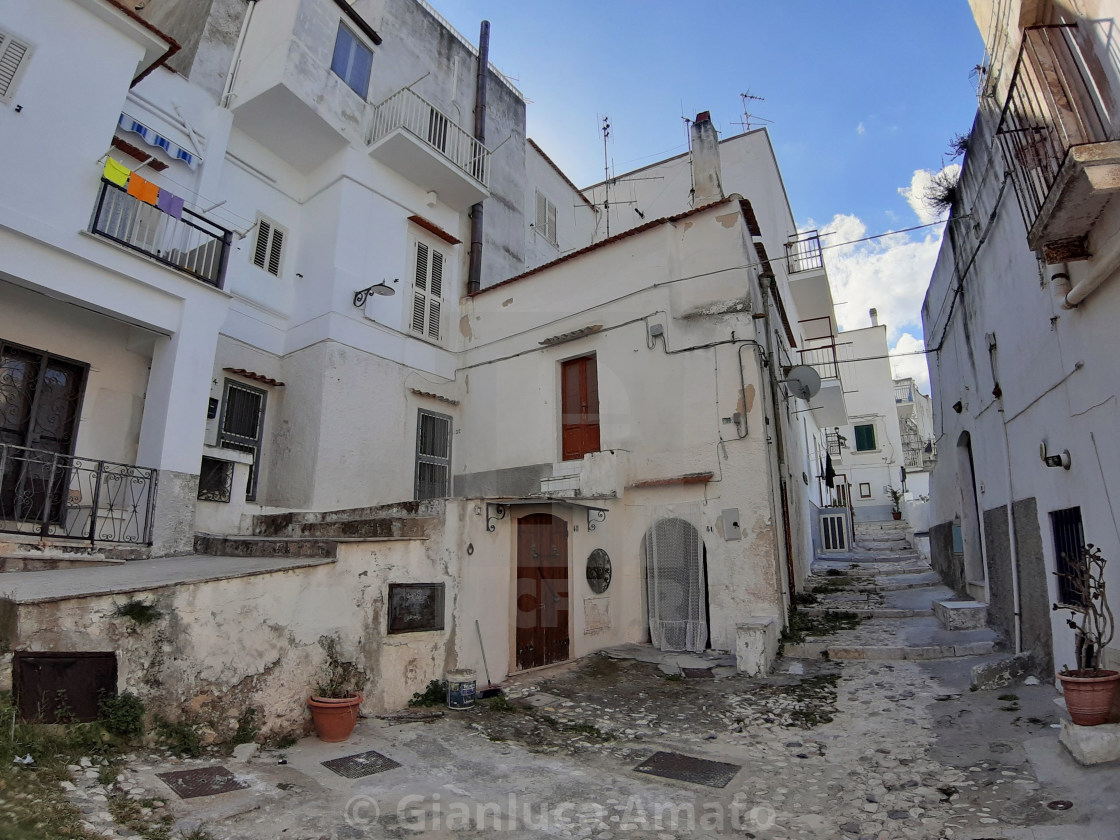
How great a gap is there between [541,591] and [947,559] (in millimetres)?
9342

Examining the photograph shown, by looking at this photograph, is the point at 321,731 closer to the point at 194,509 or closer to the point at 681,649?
the point at 194,509

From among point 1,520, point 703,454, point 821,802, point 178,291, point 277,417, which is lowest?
point 821,802

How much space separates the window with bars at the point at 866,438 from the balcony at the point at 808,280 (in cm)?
1393

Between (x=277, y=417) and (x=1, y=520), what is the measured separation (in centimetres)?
422

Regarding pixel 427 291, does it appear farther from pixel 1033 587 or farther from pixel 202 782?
pixel 1033 587

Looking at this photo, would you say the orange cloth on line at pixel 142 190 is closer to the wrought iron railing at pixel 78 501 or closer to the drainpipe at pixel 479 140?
the wrought iron railing at pixel 78 501

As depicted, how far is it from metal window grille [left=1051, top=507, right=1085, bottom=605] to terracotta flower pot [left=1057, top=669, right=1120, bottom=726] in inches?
50.9

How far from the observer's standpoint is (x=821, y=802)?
4285mm

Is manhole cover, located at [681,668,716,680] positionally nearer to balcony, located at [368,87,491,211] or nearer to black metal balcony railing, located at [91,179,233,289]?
black metal balcony railing, located at [91,179,233,289]

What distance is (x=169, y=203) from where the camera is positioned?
8227 mm

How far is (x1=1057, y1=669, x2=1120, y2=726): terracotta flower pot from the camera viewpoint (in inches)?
171

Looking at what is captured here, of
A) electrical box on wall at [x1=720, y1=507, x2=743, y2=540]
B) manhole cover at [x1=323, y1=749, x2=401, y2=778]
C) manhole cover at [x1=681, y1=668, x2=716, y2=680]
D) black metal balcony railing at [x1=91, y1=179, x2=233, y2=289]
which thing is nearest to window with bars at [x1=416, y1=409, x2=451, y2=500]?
black metal balcony railing at [x1=91, y1=179, x2=233, y2=289]

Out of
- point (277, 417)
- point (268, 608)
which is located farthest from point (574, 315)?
point (268, 608)

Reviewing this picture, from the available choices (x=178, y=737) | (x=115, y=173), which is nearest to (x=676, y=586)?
(x=178, y=737)
